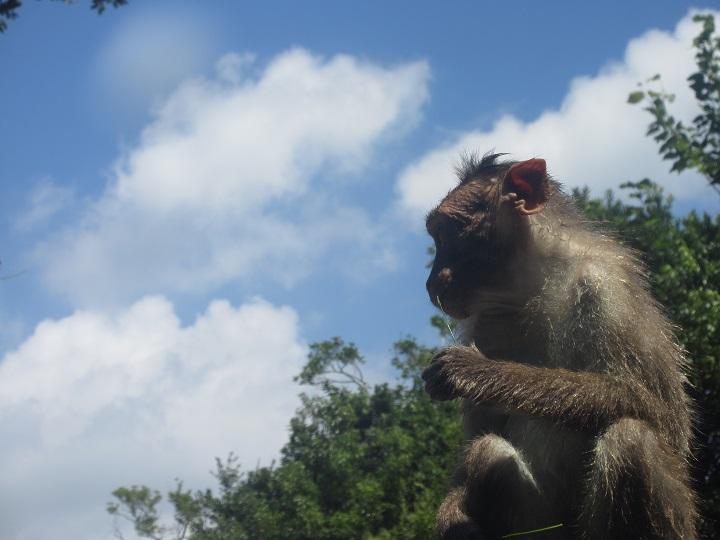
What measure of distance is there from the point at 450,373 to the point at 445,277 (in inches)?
28.4

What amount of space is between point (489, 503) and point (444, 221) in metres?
1.74

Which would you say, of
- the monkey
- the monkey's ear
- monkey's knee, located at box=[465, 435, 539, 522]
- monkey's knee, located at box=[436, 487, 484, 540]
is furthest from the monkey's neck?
monkey's knee, located at box=[436, 487, 484, 540]

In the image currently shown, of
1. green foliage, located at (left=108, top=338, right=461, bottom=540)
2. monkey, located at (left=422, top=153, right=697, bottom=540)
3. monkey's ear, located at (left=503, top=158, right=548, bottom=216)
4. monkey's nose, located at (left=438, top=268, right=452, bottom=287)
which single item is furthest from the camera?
green foliage, located at (left=108, top=338, right=461, bottom=540)

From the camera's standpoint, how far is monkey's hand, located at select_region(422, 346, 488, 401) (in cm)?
448

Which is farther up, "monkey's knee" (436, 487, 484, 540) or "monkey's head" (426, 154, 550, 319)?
"monkey's head" (426, 154, 550, 319)

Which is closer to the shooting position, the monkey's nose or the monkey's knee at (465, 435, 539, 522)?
the monkey's knee at (465, 435, 539, 522)

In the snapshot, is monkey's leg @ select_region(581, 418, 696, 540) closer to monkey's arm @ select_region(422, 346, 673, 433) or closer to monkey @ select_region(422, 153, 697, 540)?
monkey @ select_region(422, 153, 697, 540)

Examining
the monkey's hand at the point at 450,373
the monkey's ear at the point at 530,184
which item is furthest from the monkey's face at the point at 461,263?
the monkey's hand at the point at 450,373

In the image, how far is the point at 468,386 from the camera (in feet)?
14.7

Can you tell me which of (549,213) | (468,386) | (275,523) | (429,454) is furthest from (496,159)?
(275,523)

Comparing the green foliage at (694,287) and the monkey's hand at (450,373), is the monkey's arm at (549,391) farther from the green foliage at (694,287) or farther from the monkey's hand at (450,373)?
the green foliage at (694,287)

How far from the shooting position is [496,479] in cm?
449

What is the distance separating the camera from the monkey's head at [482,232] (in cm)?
507

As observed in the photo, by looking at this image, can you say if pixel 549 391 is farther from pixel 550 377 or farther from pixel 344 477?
pixel 344 477
